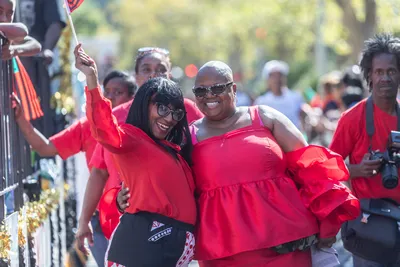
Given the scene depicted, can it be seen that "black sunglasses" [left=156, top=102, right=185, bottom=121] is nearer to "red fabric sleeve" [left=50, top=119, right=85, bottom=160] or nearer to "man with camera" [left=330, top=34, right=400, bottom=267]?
"man with camera" [left=330, top=34, right=400, bottom=267]

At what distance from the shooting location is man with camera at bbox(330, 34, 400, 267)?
587 cm

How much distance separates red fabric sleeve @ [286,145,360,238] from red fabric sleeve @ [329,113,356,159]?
0.82 meters

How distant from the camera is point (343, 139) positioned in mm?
6195

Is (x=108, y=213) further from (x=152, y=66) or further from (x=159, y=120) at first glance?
(x=152, y=66)

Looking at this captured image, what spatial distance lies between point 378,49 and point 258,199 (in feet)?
5.61

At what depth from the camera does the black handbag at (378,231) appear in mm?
Result: 5875

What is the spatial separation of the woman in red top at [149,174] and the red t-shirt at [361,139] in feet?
4.82

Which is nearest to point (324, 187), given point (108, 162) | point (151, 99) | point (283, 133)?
point (283, 133)

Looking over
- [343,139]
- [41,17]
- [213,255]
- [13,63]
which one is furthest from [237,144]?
[41,17]

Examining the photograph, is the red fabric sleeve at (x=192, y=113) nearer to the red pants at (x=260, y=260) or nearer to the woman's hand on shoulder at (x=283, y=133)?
the woman's hand on shoulder at (x=283, y=133)

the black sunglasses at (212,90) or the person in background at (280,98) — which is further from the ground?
the black sunglasses at (212,90)

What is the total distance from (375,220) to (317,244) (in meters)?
0.74

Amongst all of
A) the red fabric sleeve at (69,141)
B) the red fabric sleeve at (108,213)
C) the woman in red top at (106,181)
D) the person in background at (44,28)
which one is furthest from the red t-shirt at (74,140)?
the person in background at (44,28)

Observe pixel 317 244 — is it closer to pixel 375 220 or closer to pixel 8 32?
pixel 375 220
